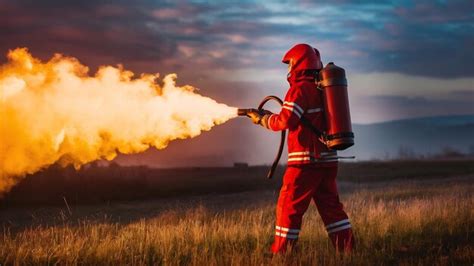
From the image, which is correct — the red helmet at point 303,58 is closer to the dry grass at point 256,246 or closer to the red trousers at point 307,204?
the red trousers at point 307,204

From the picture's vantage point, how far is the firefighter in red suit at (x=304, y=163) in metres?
8.25

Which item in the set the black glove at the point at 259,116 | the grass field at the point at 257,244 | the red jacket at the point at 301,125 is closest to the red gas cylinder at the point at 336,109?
the red jacket at the point at 301,125

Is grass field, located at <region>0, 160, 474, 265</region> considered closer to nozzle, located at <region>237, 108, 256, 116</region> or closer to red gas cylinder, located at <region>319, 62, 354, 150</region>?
red gas cylinder, located at <region>319, 62, 354, 150</region>

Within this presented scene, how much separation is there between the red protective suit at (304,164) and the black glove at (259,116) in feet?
0.60

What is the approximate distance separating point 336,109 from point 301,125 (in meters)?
0.55

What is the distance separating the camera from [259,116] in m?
8.95

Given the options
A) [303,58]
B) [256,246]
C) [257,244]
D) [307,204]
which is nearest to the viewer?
[307,204]

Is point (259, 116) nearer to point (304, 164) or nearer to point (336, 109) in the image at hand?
point (304, 164)

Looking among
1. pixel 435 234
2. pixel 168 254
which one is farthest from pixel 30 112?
pixel 435 234

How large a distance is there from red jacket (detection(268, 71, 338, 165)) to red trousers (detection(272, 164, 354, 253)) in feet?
0.49

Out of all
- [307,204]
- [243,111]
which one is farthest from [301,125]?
[243,111]

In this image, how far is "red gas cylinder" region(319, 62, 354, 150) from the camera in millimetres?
8281

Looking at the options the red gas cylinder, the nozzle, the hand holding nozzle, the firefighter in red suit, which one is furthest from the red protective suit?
the nozzle

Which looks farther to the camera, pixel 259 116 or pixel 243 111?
pixel 243 111
